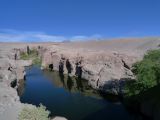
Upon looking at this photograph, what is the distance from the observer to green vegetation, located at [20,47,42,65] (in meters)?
87.6

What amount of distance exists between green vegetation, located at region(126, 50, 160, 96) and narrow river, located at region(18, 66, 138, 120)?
9.16ft

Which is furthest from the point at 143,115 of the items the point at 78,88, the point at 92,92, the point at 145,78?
the point at 78,88

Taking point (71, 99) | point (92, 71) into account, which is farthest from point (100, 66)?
point (71, 99)

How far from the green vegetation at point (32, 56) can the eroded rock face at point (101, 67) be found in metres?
15.6

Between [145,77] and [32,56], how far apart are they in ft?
221

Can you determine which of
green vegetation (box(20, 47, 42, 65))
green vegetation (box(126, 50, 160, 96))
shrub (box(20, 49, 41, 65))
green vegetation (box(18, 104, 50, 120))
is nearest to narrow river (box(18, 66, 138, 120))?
green vegetation (box(126, 50, 160, 96))

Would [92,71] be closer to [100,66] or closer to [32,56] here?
[100,66]

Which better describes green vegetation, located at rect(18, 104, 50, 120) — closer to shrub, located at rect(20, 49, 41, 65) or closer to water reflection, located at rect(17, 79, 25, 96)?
water reflection, located at rect(17, 79, 25, 96)

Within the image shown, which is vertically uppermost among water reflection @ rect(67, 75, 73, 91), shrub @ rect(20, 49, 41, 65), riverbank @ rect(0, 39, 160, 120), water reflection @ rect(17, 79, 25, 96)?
riverbank @ rect(0, 39, 160, 120)

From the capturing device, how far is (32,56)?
9662cm

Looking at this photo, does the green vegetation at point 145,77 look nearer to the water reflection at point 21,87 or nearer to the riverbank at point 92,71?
the riverbank at point 92,71

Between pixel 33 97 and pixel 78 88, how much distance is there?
9762 millimetres

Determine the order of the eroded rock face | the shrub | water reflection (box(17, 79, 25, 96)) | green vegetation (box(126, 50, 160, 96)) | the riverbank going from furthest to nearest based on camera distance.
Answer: the shrub < water reflection (box(17, 79, 25, 96)) < the eroded rock face < green vegetation (box(126, 50, 160, 96)) < the riverbank

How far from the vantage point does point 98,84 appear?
46.7 meters
